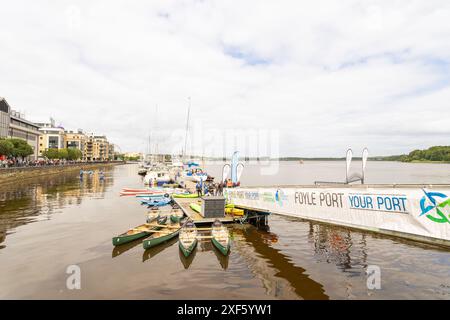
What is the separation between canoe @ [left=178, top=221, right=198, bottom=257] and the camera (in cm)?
1933

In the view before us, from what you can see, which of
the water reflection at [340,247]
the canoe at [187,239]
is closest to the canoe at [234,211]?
the water reflection at [340,247]

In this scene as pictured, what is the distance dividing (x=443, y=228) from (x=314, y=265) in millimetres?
8936

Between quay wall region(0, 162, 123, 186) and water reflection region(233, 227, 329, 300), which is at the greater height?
quay wall region(0, 162, 123, 186)

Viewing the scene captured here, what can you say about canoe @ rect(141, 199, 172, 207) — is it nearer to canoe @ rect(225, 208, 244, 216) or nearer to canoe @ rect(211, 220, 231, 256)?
canoe @ rect(225, 208, 244, 216)

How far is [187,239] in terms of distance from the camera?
2055cm

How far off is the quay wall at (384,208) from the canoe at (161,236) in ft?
34.2

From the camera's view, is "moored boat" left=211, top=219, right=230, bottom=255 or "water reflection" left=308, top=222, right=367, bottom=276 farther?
"moored boat" left=211, top=219, right=230, bottom=255

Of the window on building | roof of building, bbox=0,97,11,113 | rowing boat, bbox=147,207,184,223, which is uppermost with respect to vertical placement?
roof of building, bbox=0,97,11,113

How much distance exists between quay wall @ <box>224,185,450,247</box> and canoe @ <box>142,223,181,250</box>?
411 inches

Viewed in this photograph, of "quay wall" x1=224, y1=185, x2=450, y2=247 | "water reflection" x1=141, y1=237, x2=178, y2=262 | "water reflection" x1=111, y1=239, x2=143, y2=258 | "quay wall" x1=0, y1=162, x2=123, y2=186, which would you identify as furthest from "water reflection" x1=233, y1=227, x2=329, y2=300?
"quay wall" x1=0, y1=162, x2=123, y2=186

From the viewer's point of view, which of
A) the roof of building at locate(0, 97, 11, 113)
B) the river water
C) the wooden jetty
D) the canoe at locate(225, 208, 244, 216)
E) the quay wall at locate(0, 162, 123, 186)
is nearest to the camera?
the river water

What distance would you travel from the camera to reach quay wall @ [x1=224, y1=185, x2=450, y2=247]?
10812 mm

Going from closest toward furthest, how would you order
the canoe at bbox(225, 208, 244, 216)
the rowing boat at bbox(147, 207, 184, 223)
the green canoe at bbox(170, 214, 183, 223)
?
the rowing boat at bbox(147, 207, 184, 223)
the green canoe at bbox(170, 214, 183, 223)
the canoe at bbox(225, 208, 244, 216)

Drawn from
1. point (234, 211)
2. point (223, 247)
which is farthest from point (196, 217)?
point (223, 247)
